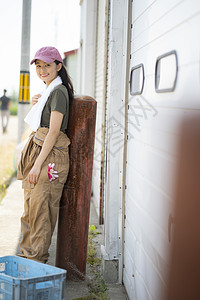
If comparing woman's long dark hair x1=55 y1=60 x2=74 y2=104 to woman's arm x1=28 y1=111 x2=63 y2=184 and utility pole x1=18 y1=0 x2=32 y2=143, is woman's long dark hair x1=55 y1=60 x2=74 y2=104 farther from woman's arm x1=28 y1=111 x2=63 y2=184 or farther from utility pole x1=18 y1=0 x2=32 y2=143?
utility pole x1=18 y1=0 x2=32 y2=143

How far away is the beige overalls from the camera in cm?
368

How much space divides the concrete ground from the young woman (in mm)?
416

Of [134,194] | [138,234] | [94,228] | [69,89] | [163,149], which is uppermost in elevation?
[69,89]

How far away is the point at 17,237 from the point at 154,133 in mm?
3236

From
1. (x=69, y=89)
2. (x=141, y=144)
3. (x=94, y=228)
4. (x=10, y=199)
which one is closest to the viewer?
(x=141, y=144)

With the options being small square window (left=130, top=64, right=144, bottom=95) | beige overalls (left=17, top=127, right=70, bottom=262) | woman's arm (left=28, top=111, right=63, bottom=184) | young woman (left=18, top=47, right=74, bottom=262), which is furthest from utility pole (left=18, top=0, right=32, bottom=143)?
small square window (left=130, top=64, right=144, bottom=95)

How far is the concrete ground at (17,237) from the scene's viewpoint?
3.69m

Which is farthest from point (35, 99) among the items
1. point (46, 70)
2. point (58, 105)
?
point (58, 105)

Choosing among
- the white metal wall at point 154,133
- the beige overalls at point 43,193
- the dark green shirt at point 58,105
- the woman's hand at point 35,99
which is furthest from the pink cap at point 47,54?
the white metal wall at point 154,133

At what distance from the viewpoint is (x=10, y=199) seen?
25.5 feet

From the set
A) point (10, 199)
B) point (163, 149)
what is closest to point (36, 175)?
point (163, 149)

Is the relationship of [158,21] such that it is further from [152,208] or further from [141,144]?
[152,208]

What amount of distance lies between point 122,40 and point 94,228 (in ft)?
9.28

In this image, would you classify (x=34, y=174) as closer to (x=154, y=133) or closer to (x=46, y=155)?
(x=46, y=155)
